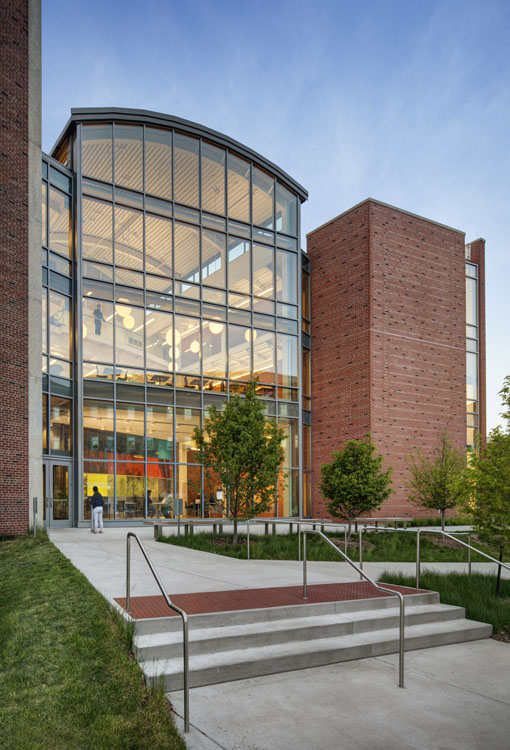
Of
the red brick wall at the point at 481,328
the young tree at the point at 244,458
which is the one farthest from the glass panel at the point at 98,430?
the red brick wall at the point at 481,328

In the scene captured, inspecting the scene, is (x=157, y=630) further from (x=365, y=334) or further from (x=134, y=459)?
(x=365, y=334)

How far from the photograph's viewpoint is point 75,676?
206 inches

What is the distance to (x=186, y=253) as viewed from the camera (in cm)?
2455

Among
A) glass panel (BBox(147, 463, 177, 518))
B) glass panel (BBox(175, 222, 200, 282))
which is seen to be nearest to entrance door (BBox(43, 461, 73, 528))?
glass panel (BBox(147, 463, 177, 518))

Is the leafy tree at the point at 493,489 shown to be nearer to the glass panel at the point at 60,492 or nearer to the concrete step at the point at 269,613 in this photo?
the concrete step at the point at 269,613

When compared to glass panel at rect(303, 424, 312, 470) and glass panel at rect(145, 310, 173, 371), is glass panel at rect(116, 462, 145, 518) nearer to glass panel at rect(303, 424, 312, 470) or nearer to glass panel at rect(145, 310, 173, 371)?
glass panel at rect(145, 310, 173, 371)

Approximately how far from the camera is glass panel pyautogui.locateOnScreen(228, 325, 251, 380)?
25125 mm

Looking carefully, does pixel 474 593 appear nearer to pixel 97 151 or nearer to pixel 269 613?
pixel 269 613

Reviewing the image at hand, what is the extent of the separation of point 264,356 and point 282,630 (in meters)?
20.2

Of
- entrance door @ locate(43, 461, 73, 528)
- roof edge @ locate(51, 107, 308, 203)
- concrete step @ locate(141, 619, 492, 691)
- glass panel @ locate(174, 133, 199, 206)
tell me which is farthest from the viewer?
glass panel @ locate(174, 133, 199, 206)

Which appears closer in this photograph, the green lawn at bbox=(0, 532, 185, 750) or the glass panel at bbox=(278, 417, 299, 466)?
the green lawn at bbox=(0, 532, 185, 750)

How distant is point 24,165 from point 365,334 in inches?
615

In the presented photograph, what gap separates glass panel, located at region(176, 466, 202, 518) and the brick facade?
6.78m

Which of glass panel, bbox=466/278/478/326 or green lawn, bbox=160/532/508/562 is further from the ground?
glass panel, bbox=466/278/478/326
